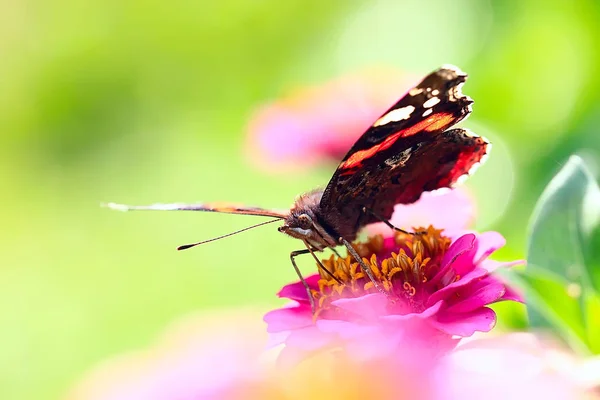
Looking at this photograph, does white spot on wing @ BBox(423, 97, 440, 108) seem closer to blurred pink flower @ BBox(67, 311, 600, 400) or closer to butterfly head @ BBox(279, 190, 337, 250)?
butterfly head @ BBox(279, 190, 337, 250)

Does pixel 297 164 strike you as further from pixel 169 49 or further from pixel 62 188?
pixel 169 49

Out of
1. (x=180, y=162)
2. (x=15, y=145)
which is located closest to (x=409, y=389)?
(x=180, y=162)

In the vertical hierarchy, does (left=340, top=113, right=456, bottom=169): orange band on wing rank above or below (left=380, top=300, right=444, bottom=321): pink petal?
above

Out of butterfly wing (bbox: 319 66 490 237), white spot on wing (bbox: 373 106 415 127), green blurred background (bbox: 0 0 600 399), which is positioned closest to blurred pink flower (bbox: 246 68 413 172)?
green blurred background (bbox: 0 0 600 399)

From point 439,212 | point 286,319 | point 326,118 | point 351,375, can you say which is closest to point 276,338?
point 286,319

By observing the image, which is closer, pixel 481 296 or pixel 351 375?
pixel 351 375

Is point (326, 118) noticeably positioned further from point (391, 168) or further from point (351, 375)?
point (351, 375)

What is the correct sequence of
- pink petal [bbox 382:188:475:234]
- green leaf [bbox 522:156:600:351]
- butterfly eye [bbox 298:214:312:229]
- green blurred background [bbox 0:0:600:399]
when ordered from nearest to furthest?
green leaf [bbox 522:156:600:351], butterfly eye [bbox 298:214:312:229], pink petal [bbox 382:188:475:234], green blurred background [bbox 0:0:600:399]
